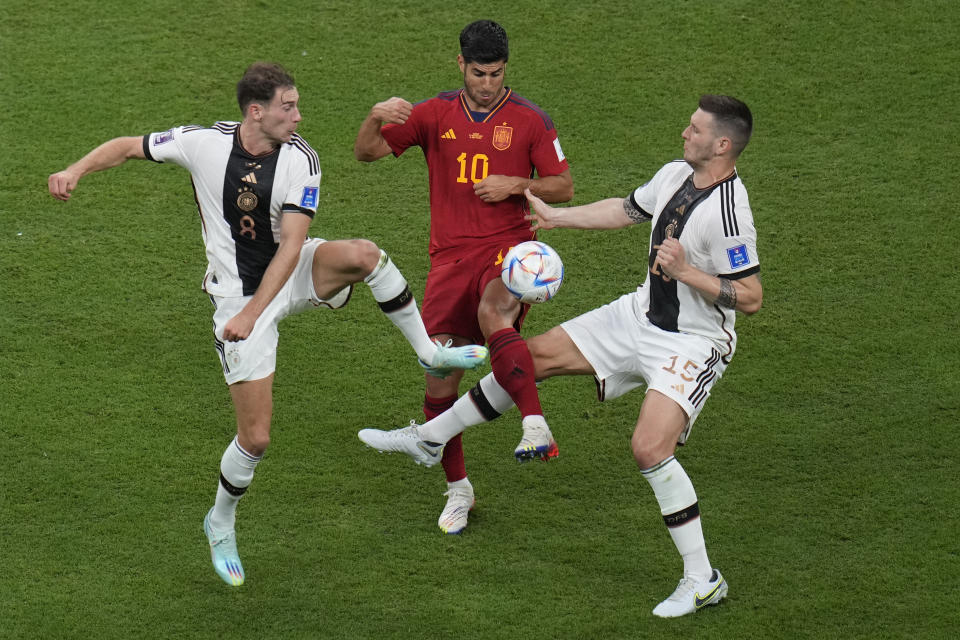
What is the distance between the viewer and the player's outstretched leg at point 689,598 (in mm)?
5289

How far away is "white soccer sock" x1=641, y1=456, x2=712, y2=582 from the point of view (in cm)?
522

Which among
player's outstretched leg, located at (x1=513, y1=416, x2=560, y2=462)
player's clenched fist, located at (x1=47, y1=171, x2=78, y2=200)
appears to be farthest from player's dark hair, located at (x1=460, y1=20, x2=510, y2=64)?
player's clenched fist, located at (x1=47, y1=171, x2=78, y2=200)

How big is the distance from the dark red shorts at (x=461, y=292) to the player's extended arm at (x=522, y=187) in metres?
0.25

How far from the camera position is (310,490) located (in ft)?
20.2

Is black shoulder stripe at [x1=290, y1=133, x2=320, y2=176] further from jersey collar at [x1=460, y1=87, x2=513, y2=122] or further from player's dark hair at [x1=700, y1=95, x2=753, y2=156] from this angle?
player's dark hair at [x1=700, y1=95, x2=753, y2=156]

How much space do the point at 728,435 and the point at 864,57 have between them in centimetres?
409

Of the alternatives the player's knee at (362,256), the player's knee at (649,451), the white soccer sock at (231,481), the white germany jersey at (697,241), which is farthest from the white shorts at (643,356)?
the white soccer sock at (231,481)

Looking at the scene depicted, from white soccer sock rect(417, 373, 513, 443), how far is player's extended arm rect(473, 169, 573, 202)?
83 centimetres

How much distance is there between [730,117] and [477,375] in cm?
240

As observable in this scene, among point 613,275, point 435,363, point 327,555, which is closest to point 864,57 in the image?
point 613,275

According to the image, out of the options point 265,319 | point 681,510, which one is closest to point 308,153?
point 265,319

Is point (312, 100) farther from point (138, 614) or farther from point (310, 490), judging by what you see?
point (138, 614)

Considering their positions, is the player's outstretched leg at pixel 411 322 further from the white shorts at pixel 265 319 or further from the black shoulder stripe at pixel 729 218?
the black shoulder stripe at pixel 729 218

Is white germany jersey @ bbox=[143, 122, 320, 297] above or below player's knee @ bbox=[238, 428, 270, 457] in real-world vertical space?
above
